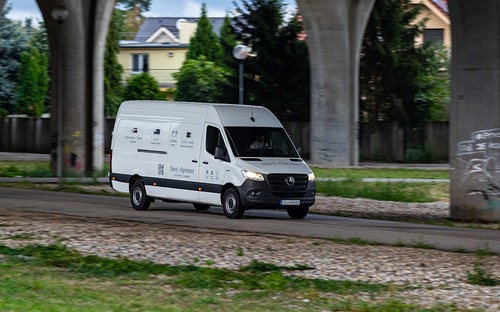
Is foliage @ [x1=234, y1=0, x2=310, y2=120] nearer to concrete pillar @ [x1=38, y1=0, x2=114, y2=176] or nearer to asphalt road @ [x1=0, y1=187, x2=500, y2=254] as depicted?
concrete pillar @ [x1=38, y1=0, x2=114, y2=176]

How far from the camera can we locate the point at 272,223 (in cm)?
2209

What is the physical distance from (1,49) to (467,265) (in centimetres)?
6735

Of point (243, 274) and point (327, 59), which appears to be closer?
point (243, 274)

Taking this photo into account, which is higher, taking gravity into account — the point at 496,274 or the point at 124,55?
the point at 124,55

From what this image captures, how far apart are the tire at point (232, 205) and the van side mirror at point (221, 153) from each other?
2.18ft

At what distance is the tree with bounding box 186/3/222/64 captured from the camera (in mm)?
83750

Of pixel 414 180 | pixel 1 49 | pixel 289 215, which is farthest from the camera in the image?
pixel 1 49

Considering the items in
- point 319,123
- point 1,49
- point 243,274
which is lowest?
point 243,274

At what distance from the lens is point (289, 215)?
24.2 meters

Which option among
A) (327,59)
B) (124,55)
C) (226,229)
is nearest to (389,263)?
(226,229)

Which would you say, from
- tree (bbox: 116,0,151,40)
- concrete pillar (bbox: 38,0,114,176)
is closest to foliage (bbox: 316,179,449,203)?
concrete pillar (bbox: 38,0,114,176)

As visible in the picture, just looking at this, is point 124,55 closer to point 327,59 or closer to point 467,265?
point 327,59

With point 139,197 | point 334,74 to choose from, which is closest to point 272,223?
point 139,197

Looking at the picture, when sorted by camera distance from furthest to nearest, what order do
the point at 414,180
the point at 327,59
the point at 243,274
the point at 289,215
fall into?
the point at 327,59, the point at 414,180, the point at 289,215, the point at 243,274
